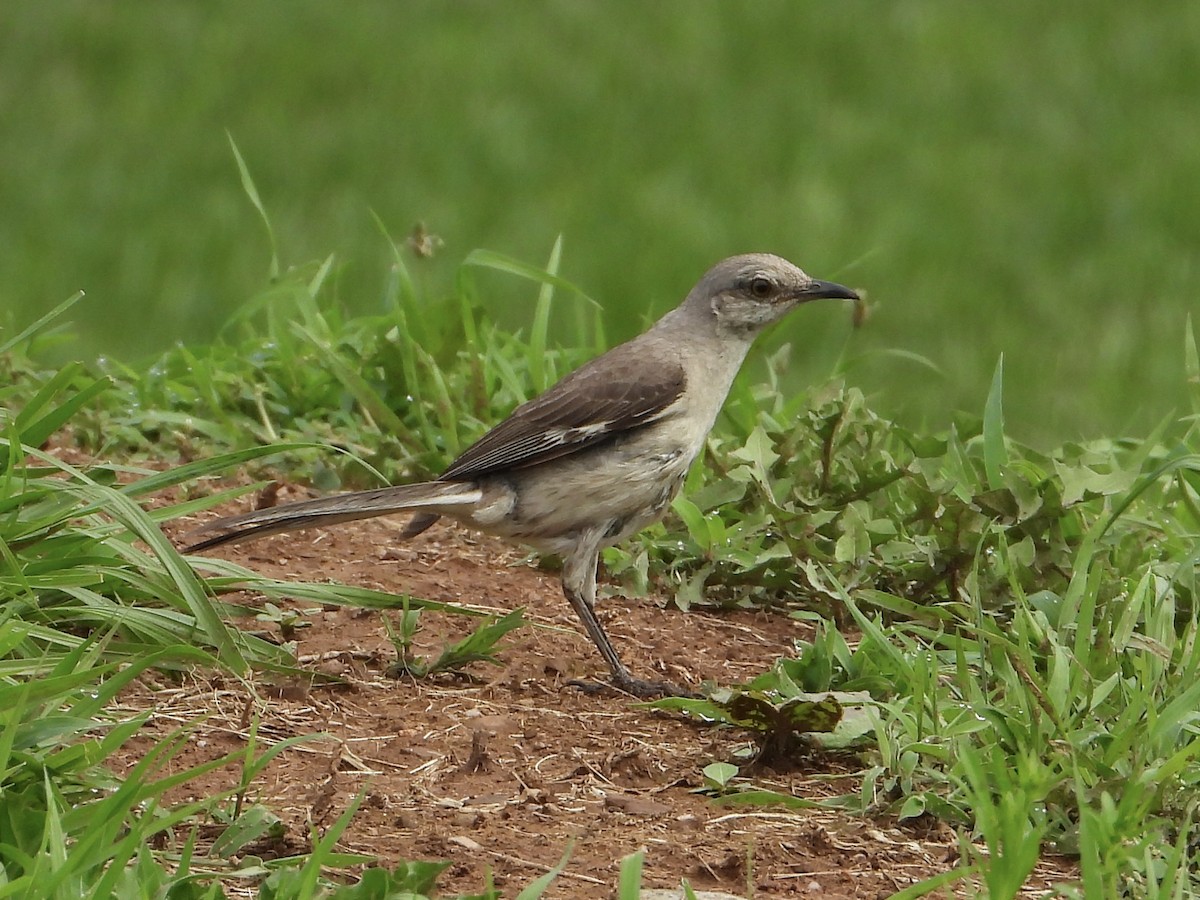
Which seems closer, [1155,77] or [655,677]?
[655,677]

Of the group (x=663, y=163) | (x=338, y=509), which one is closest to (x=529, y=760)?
(x=338, y=509)

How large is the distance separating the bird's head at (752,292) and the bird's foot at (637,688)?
59.5 inches

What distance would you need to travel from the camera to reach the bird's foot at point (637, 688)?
516 cm

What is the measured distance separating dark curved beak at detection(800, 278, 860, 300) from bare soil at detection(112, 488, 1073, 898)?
111 cm

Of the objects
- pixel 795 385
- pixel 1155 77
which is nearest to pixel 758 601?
pixel 795 385

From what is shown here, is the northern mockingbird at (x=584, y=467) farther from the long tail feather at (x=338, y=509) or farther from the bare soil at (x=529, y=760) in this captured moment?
the bare soil at (x=529, y=760)

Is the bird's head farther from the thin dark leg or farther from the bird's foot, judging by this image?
the bird's foot

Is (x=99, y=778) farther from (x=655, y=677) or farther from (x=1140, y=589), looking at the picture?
(x=1140, y=589)

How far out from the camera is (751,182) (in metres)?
13.7

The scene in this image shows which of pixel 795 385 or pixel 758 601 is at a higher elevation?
pixel 758 601

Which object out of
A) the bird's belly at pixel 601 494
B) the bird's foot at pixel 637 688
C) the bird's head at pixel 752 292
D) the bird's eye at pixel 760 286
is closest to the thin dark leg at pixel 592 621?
the bird's foot at pixel 637 688

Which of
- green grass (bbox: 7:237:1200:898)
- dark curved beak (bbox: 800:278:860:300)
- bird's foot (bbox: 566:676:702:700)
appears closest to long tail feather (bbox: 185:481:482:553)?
green grass (bbox: 7:237:1200:898)

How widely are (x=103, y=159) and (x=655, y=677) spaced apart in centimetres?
970

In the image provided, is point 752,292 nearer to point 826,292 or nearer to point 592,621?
point 826,292
